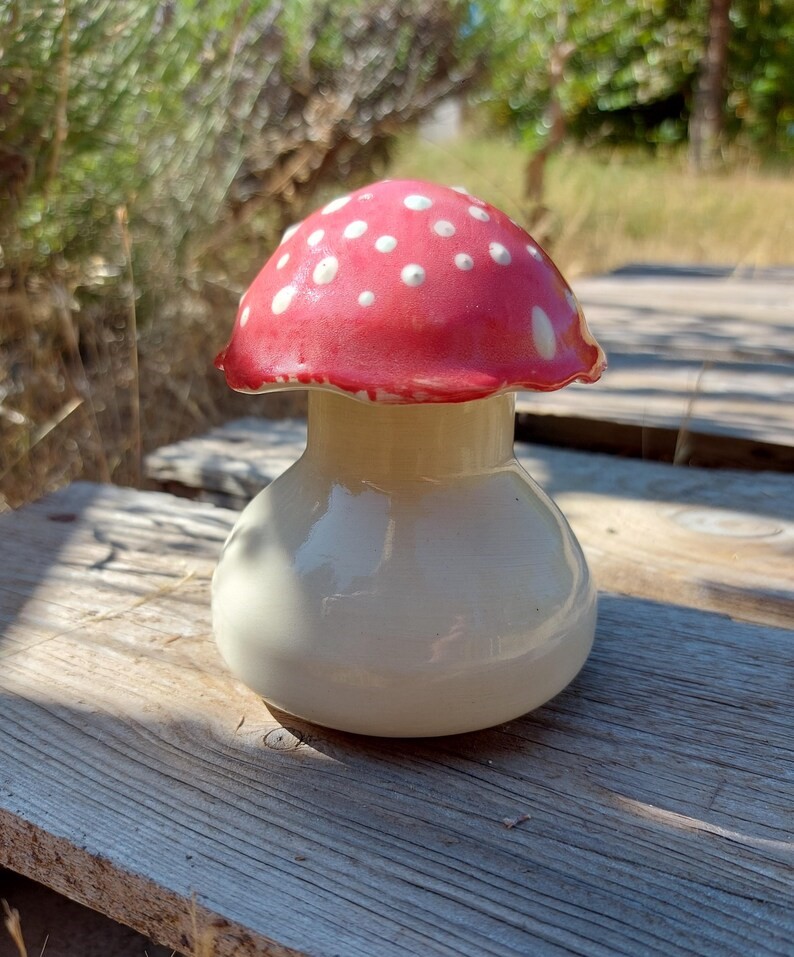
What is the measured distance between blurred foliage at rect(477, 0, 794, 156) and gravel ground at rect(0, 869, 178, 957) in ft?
35.8

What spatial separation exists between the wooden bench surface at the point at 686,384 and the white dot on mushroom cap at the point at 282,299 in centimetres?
112

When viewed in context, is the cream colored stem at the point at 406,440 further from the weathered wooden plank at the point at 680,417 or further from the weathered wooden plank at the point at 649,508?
the weathered wooden plank at the point at 680,417

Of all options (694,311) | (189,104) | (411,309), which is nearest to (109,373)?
(189,104)

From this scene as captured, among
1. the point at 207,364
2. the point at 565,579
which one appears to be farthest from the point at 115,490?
the point at 207,364

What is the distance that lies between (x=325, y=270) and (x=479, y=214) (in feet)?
0.50

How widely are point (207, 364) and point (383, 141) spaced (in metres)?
1.42

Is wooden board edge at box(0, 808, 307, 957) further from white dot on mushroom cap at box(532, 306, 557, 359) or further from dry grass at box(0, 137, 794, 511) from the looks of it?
dry grass at box(0, 137, 794, 511)

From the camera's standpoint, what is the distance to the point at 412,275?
0.81m

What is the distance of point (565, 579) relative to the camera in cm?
93

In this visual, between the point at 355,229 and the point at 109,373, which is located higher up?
the point at 355,229

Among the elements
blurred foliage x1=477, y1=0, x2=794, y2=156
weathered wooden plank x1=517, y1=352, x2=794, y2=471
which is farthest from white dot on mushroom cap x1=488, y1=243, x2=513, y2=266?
blurred foliage x1=477, y1=0, x2=794, y2=156

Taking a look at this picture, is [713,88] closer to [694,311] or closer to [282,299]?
[694,311]

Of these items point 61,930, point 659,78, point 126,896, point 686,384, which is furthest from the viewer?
point 659,78

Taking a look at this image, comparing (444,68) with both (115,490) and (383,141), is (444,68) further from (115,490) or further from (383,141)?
(115,490)
